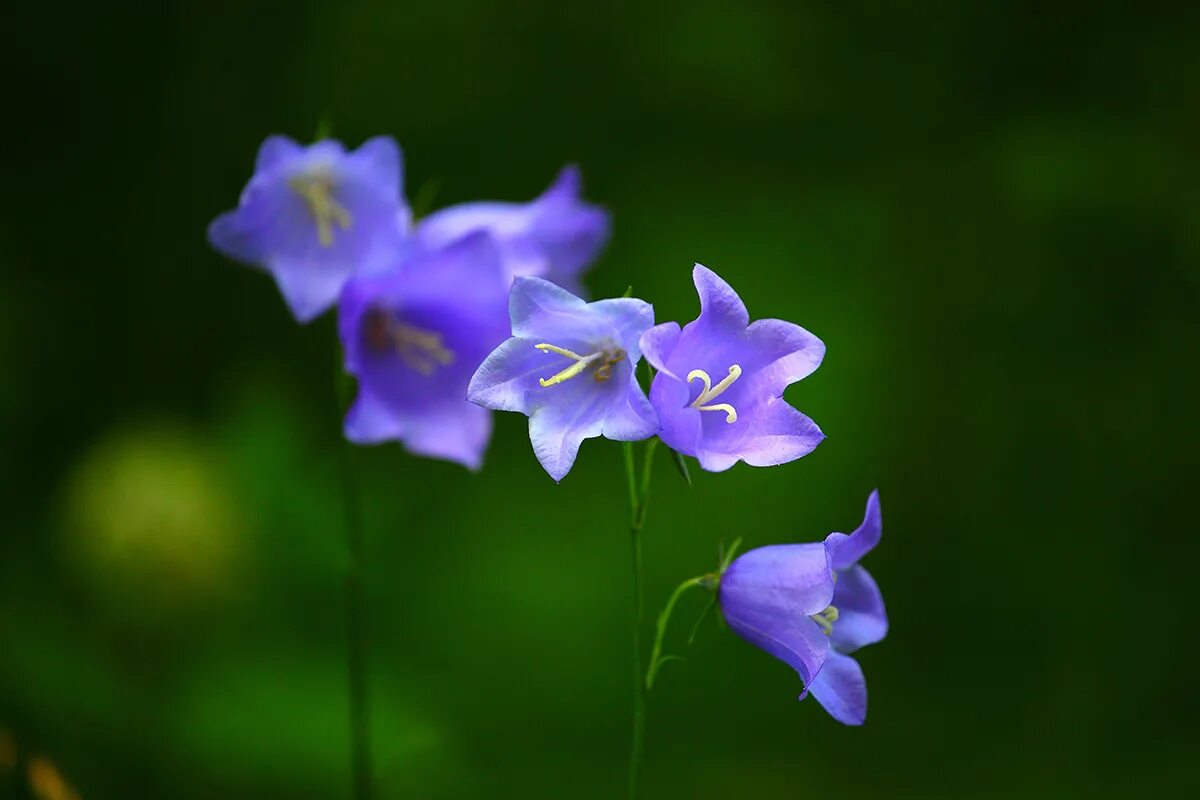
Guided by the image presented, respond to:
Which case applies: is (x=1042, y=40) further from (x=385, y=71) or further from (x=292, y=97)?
(x=292, y=97)

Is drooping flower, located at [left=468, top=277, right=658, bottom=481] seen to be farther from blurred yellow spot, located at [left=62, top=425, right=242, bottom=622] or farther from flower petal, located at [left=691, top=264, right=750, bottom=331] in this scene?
blurred yellow spot, located at [left=62, top=425, right=242, bottom=622]

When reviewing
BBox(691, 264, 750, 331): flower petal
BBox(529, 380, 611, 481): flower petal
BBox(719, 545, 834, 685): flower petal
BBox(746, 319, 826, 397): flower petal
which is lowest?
BBox(719, 545, 834, 685): flower petal

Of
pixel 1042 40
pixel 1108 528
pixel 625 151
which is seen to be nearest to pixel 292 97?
pixel 625 151

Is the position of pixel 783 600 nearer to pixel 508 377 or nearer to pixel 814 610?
pixel 814 610

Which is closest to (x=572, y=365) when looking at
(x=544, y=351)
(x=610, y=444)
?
(x=544, y=351)

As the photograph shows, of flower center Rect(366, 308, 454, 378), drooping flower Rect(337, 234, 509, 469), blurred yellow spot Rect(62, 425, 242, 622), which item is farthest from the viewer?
blurred yellow spot Rect(62, 425, 242, 622)

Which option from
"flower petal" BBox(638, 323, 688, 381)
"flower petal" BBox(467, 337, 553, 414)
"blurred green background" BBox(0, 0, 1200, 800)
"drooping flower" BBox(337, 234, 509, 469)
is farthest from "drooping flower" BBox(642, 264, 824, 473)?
"blurred green background" BBox(0, 0, 1200, 800)
